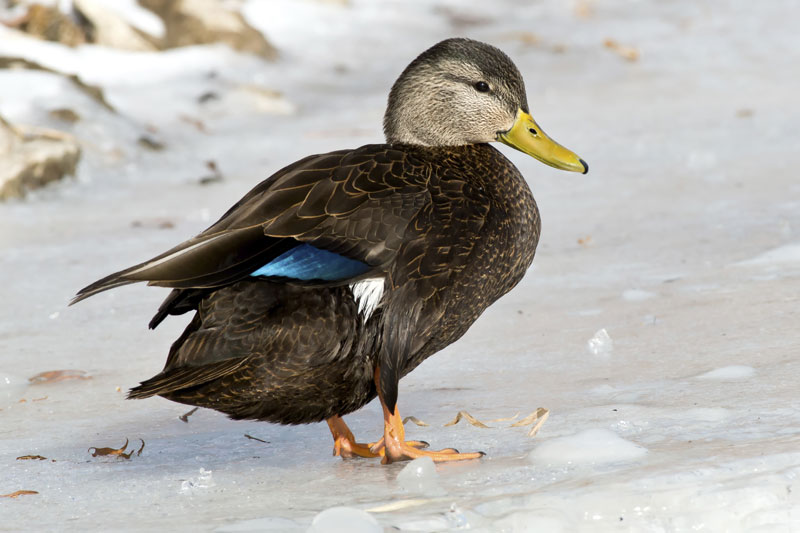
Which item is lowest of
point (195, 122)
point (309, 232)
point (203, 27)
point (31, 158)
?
point (195, 122)

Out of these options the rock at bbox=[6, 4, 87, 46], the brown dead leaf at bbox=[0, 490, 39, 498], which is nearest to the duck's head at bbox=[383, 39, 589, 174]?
the brown dead leaf at bbox=[0, 490, 39, 498]

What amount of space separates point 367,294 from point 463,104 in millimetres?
945

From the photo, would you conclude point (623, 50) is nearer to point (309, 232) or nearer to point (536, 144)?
point (536, 144)

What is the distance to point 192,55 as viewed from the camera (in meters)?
9.09

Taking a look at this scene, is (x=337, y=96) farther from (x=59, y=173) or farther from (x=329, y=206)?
(x=329, y=206)

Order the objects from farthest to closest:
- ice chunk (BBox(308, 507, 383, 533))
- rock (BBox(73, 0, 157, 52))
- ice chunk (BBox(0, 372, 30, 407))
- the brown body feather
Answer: rock (BBox(73, 0, 157, 52)), ice chunk (BBox(0, 372, 30, 407)), the brown body feather, ice chunk (BBox(308, 507, 383, 533))

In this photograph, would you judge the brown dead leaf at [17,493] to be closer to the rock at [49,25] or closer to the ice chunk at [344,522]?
the ice chunk at [344,522]

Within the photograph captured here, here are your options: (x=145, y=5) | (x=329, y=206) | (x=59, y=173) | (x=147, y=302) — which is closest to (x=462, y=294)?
(x=329, y=206)

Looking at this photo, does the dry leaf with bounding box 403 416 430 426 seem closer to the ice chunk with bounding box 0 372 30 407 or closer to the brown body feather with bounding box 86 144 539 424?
the brown body feather with bounding box 86 144 539 424

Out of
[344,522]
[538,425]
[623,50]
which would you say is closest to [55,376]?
[538,425]

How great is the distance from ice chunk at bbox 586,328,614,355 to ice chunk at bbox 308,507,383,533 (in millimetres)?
1572

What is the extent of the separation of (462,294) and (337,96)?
19.5 ft

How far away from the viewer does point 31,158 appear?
6.50m

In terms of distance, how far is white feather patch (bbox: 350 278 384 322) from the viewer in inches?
118
